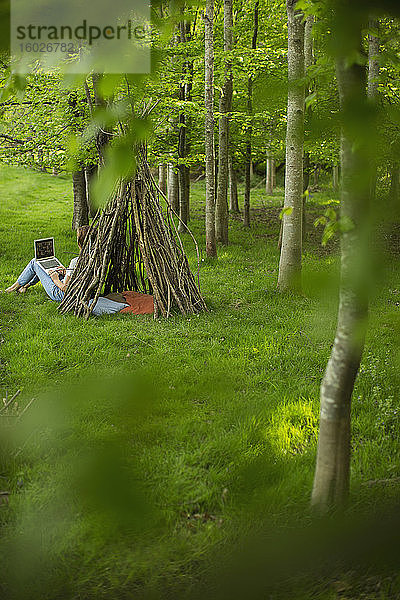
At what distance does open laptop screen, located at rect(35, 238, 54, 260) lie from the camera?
22.6ft

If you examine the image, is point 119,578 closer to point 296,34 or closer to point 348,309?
point 348,309

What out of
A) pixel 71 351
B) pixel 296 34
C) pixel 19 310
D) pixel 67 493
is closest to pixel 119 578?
pixel 67 493

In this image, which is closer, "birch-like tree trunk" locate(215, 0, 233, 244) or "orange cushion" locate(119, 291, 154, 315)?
"orange cushion" locate(119, 291, 154, 315)

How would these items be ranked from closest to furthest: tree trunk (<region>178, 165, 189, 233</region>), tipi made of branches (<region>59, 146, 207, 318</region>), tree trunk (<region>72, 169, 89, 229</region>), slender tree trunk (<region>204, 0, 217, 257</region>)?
tipi made of branches (<region>59, 146, 207, 318</region>)
slender tree trunk (<region>204, 0, 217, 257</region>)
tree trunk (<region>72, 169, 89, 229</region>)
tree trunk (<region>178, 165, 189, 233</region>)

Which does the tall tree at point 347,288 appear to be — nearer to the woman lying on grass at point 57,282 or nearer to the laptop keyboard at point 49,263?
the woman lying on grass at point 57,282

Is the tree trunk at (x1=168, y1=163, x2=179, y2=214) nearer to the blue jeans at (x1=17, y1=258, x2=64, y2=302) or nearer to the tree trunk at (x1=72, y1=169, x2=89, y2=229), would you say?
the tree trunk at (x1=72, y1=169, x2=89, y2=229)

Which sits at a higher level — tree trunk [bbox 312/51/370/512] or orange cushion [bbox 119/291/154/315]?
tree trunk [bbox 312/51/370/512]

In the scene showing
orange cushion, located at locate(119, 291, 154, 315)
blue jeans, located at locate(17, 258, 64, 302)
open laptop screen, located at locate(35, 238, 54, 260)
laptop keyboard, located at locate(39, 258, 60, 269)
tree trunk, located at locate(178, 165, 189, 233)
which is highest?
tree trunk, located at locate(178, 165, 189, 233)

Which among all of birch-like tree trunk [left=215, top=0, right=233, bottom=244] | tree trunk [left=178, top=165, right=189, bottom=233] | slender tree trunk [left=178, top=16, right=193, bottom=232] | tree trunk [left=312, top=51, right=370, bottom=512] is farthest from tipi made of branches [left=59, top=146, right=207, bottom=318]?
tree trunk [left=178, top=165, right=189, bottom=233]

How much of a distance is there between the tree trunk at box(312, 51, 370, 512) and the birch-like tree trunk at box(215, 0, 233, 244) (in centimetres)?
810

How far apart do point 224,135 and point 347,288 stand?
30.8 feet

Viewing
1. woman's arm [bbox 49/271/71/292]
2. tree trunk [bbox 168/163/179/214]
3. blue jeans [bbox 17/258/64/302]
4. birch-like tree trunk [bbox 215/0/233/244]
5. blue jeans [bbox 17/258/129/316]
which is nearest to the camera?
blue jeans [bbox 17/258/129/316]

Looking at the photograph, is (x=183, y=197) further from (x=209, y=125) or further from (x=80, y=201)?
(x=209, y=125)

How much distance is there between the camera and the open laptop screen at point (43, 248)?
271 inches
